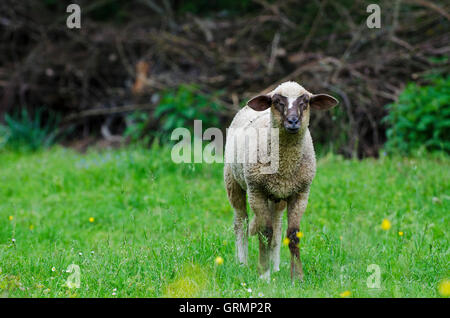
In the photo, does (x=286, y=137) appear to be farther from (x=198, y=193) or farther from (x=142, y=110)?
(x=142, y=110)

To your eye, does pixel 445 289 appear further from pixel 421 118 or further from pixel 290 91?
pixel 421 118

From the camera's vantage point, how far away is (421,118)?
863 cm

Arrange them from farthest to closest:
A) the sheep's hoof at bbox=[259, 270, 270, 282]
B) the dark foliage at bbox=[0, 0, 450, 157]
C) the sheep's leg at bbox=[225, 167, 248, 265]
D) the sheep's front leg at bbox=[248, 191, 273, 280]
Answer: the dark foliage at bbox=[0, 0, 450, 157], the sheep's leg at bbox=[225, 167, 248, 265], the sheep's front leg at bbox=[248, 191, 273, 280], the sheep's hoof at bbox=[259, 270, 270, 282]

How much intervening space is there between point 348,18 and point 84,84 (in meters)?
5.51

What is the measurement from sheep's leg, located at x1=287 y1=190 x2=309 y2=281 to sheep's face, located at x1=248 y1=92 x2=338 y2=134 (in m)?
0.60

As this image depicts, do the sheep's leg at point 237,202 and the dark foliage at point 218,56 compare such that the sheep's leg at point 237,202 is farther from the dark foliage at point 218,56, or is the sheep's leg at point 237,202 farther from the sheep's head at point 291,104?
the dark foliage at point 218,56

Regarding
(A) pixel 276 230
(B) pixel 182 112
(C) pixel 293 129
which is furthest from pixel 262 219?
(B) pixel 182 112

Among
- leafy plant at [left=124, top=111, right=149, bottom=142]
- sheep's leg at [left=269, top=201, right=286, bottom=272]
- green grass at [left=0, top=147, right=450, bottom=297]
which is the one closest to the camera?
green grass at [left=0, top=147, right=450, bottom=297]

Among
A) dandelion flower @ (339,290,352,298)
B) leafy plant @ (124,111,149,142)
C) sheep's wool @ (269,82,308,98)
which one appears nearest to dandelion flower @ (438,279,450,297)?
dandelion flower @ (339,290,352,298)

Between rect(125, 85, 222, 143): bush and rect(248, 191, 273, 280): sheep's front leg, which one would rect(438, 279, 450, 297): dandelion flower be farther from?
rect(125, 85, 222, 143): bush

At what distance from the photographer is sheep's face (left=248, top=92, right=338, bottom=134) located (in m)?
4.25

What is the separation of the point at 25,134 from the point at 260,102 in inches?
321

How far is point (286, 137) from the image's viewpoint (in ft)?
14.9

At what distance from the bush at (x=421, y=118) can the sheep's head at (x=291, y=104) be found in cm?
433
